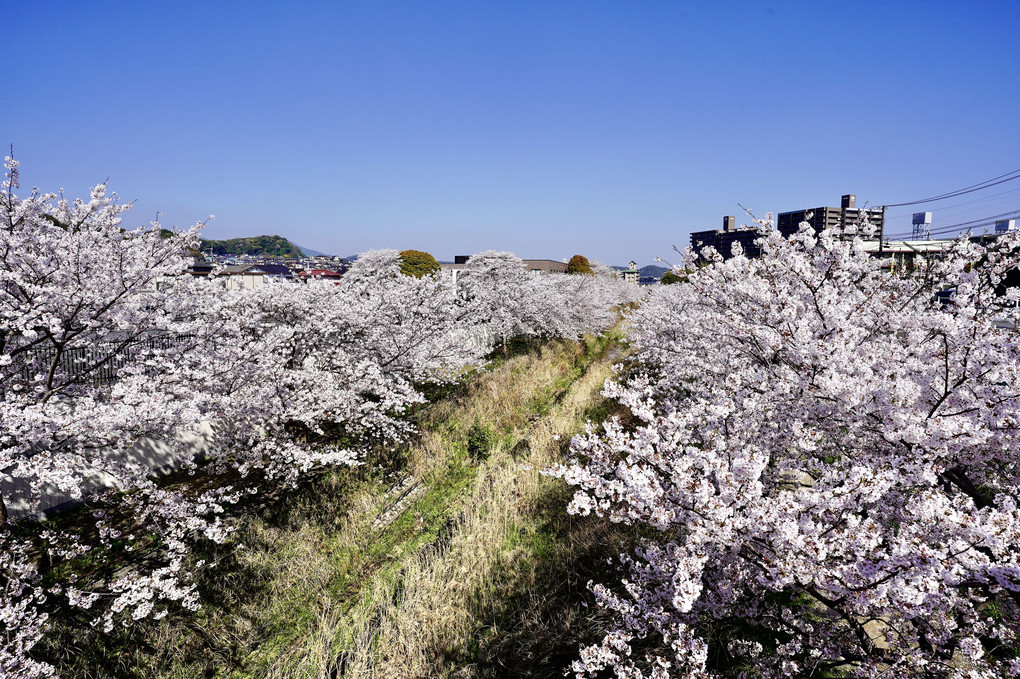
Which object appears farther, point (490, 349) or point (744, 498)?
point (490, 349)

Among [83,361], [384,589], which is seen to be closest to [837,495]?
[384,589]

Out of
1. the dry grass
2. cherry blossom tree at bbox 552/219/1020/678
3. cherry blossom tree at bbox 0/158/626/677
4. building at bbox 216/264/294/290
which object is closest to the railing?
cherry blossom tree at bbox 0/158/626/677

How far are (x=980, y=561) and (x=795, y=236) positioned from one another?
4.62 metres

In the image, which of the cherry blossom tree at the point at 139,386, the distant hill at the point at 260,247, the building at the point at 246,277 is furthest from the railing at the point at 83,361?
the distant hill at the point at 260,247

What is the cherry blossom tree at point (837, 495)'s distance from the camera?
266 centimetres

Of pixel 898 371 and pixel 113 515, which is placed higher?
pixel 898 371

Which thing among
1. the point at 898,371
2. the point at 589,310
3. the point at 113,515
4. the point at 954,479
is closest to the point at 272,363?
the point at 113,515

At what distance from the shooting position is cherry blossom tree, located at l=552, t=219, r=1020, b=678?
266 centimetres

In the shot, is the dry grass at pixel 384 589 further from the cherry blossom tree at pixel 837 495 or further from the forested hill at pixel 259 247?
the forested hill at pixel 259 247

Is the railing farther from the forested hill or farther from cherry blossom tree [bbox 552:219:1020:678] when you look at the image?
the forested hill

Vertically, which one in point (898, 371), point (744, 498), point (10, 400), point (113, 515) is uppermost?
point (898, 371)

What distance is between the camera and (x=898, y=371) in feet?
12.3

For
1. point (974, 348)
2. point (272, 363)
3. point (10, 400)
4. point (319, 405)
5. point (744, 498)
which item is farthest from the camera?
point (319, 405)

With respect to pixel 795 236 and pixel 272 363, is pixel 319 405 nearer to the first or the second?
pixel 272 363
